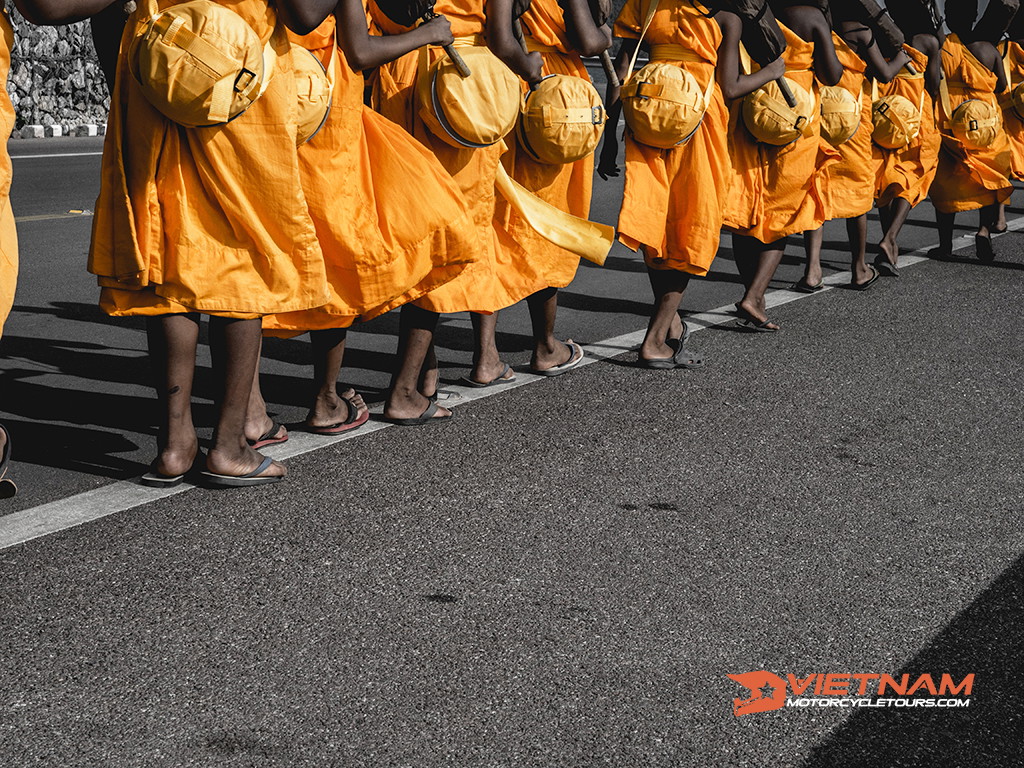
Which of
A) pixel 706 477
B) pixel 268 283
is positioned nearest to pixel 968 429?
pixel 706 477

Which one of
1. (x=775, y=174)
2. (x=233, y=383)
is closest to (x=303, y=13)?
(x=233, y=383)

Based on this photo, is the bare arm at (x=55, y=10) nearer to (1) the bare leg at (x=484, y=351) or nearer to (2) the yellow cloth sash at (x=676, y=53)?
(1) the bare leg at (x=484, y=351)

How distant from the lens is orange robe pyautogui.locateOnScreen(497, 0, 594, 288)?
459 centimetres

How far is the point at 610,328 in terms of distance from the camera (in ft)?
20.4

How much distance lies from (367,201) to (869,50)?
409 cm

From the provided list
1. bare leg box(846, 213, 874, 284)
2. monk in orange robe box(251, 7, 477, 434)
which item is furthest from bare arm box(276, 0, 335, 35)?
bare leg box(846, 213, 874, 284)

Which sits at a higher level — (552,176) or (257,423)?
(552,176)

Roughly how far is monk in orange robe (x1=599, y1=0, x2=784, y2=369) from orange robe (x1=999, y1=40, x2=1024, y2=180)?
394cm

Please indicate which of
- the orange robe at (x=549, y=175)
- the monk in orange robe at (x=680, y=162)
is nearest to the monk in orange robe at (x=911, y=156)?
the monk in orange robe at (x=680, y=162)

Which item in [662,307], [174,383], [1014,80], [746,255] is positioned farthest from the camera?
[1014,80]

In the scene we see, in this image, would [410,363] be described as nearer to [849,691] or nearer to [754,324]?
[849,691]

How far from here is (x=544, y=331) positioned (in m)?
5.14

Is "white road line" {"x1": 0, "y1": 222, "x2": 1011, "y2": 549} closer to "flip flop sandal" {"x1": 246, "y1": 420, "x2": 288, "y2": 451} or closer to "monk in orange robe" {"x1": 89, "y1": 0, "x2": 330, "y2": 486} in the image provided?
"flip flop sandal" {"x1": 246, "y1": 420, "x2": 288, "y2": 451}

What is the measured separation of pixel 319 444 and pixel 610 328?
246 centimetres
